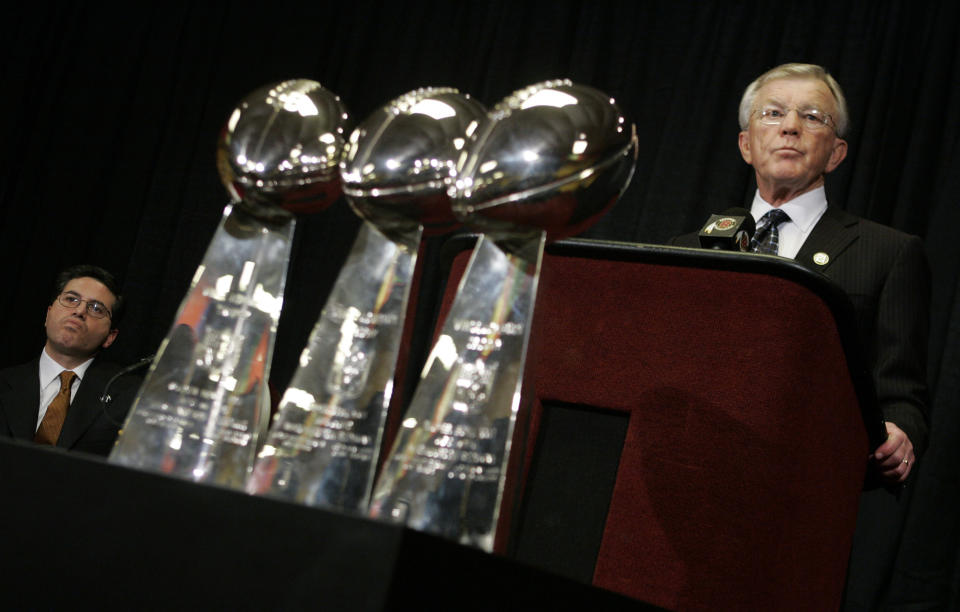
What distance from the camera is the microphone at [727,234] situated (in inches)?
44.4

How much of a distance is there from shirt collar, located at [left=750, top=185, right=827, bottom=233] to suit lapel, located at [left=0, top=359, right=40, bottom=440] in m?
2.10

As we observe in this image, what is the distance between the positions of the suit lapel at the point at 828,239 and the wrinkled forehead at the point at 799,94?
0.80 feet

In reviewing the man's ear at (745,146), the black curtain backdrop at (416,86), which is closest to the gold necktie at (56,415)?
the black curtain backdrop at (416,86)

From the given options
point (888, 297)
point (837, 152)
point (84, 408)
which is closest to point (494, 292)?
point (888, 297)

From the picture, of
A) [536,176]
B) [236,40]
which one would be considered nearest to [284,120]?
[536,176]

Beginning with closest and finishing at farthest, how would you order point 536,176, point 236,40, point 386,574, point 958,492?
point 386,574, point 536,176, point 958,492, point 236,40

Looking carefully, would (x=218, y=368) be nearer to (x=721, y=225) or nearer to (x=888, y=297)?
(x=721, y=225)

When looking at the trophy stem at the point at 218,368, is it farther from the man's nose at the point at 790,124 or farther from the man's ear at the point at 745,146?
the man's ear at the point at 745,146

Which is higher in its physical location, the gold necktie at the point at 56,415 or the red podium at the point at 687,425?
the red podium at the point at 687,425

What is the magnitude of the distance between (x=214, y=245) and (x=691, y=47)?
258 centimetres

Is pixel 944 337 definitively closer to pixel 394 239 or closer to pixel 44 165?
pixel 394 239

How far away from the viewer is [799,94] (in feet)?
6.77

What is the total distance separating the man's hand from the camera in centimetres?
131

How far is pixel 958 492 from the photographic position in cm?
246
